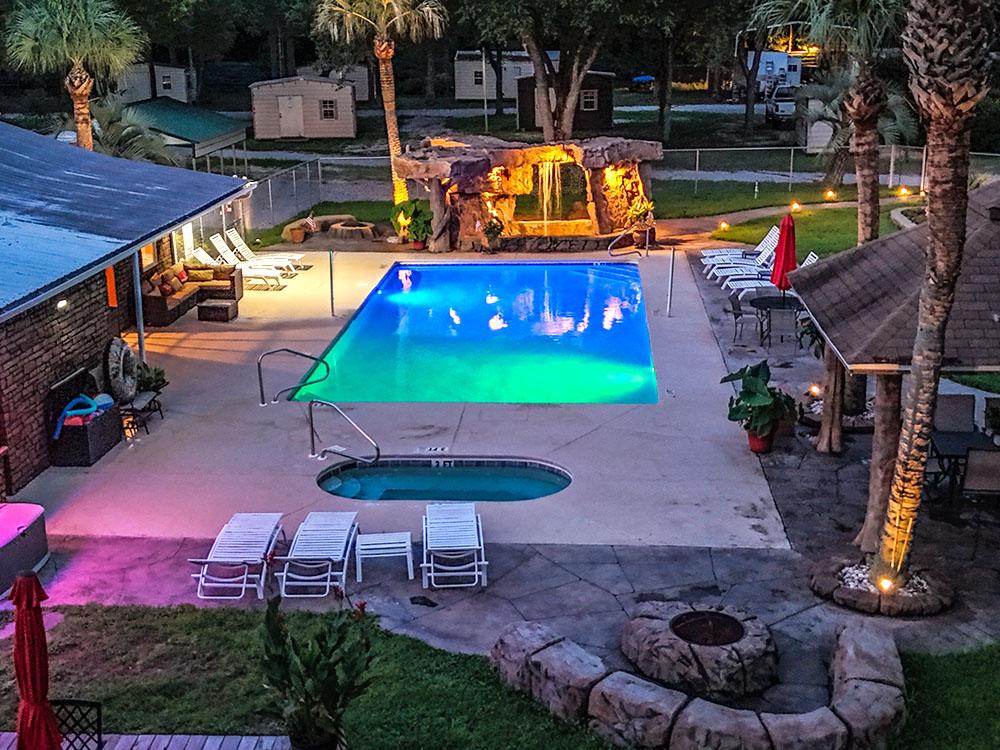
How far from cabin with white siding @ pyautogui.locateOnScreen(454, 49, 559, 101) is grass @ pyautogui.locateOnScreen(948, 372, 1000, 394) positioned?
47.8m

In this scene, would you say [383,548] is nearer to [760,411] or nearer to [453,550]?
[453,550]

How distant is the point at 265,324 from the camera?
21609mm

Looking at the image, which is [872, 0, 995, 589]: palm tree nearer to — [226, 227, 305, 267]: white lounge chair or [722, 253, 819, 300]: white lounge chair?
[722, 253, 819, 300]: white lounge chair

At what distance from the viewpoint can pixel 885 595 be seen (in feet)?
34.6

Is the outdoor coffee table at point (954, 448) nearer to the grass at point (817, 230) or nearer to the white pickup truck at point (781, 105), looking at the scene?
the grass at point (817, 230)

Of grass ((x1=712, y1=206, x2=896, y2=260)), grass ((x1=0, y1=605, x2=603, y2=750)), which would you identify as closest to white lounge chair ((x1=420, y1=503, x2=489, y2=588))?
grass ((x1=0, y1=605, x2=603, y2=750))

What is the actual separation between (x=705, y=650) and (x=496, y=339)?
13035mm

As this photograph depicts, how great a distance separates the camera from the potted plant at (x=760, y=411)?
1429 cm

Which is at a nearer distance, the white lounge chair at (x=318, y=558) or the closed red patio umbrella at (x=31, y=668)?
the closed red patio umbrella at (x=31, y=668)

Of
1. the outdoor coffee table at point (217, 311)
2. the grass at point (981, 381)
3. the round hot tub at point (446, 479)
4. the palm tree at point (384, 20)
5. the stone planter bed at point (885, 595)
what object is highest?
the palm tree at point (384, 20)

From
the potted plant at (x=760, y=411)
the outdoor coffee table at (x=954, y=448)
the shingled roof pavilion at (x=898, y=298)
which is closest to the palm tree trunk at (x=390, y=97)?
the potted plant at (x=760, y=411)

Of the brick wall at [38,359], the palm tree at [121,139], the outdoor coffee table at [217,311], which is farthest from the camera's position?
the palm tree at [121,139]

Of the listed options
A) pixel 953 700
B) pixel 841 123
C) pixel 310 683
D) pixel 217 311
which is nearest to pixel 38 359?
pixel 217 311

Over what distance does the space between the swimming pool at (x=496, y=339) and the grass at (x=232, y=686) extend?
7.31 m
